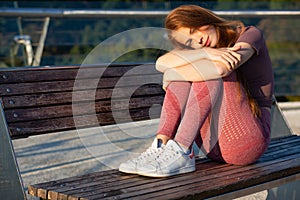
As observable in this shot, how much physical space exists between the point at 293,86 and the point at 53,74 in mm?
4076

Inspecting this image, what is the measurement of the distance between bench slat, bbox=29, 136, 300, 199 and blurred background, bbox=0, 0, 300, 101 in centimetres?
316

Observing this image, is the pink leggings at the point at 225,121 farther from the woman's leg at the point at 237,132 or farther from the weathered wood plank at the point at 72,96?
the weathered wood plank at the point at 72,96

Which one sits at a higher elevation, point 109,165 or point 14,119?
point 14,119

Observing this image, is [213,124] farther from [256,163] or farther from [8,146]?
[8,146]

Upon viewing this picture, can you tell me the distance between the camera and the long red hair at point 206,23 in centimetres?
279

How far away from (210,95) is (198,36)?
1.01ft

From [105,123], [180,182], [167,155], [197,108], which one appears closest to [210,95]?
[197,108]

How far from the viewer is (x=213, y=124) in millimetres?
2793

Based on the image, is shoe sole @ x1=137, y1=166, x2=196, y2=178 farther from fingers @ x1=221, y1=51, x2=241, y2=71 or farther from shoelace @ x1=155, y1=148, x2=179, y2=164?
fingers @ x1=221, y1=51, x2=241, y2=71

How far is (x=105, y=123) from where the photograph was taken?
3277mm

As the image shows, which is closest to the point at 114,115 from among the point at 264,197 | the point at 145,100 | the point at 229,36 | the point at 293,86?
the point at 145,100

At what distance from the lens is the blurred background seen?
20.3 ft

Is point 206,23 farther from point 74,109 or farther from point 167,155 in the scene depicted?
point 74,109

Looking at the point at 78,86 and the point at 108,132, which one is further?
the point at 108,132
